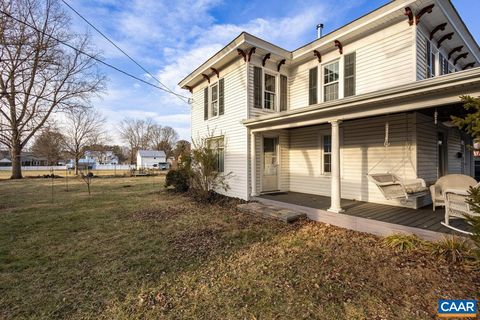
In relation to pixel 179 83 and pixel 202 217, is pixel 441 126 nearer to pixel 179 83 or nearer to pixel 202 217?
pixel 202 217

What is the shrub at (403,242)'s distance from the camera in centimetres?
398

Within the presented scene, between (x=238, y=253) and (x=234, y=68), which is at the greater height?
(x=234, y=68)

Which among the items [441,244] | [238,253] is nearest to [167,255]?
[238,253]

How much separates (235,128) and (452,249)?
6908 millimetres

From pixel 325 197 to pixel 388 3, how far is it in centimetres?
583

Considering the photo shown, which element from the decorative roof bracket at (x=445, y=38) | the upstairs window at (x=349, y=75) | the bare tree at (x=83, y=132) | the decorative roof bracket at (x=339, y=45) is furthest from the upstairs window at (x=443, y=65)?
the bare tree at (x=83, y=132)

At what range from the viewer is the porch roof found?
3.61 metres

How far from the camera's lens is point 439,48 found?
23.4 feet

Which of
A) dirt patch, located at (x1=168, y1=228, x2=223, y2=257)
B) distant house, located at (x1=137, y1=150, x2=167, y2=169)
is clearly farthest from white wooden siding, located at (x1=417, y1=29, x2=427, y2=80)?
distant house, located at (x1=137, y1=150, x2=167, y2=169)

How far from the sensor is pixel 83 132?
2938 cm

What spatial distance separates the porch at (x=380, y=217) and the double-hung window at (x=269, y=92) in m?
3.87

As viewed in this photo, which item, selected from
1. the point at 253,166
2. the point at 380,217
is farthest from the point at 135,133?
the point at 380,217

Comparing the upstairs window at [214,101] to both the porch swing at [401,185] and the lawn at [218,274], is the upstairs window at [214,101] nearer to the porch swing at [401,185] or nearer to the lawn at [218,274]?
the lawn at [218,274]

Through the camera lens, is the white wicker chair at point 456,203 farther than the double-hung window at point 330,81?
No
